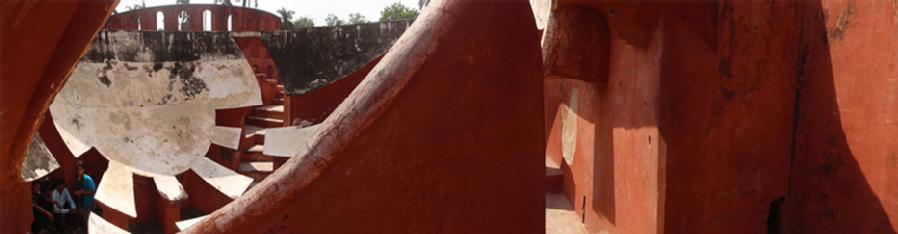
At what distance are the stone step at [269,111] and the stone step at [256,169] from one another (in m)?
1.49

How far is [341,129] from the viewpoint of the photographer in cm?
195

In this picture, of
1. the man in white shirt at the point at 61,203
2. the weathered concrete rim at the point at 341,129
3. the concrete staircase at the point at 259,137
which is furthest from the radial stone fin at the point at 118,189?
the weathered concrete rim at the point at 341,129

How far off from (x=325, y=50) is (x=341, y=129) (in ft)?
21.4

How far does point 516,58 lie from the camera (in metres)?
2.10

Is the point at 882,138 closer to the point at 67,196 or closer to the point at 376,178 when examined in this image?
the point at 376,178

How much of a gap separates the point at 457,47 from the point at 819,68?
4.72 ft

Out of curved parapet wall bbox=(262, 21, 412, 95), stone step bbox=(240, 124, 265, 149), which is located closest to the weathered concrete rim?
curved parapet wall bbox=(262, 21, 412, 95)

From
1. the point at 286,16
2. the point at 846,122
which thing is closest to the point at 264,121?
the point at 846,122

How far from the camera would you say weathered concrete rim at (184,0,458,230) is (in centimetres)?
191

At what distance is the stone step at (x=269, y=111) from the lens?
37.4ft

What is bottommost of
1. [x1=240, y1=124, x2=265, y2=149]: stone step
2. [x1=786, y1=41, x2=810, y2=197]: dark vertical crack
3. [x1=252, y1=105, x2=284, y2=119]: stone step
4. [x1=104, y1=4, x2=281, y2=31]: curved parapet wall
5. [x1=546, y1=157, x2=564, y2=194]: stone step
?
[x1=240, y1=124, x2=265, y2=149]: stone step

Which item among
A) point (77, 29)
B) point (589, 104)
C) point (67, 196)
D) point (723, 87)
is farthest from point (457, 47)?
point (67, 196)

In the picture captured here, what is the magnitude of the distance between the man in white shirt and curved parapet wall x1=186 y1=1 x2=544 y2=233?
640cm

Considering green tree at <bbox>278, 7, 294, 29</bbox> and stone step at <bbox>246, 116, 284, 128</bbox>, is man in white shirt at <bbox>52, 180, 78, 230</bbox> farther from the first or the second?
green tree at <bbox>278, 7, 294, 29</bbox>
